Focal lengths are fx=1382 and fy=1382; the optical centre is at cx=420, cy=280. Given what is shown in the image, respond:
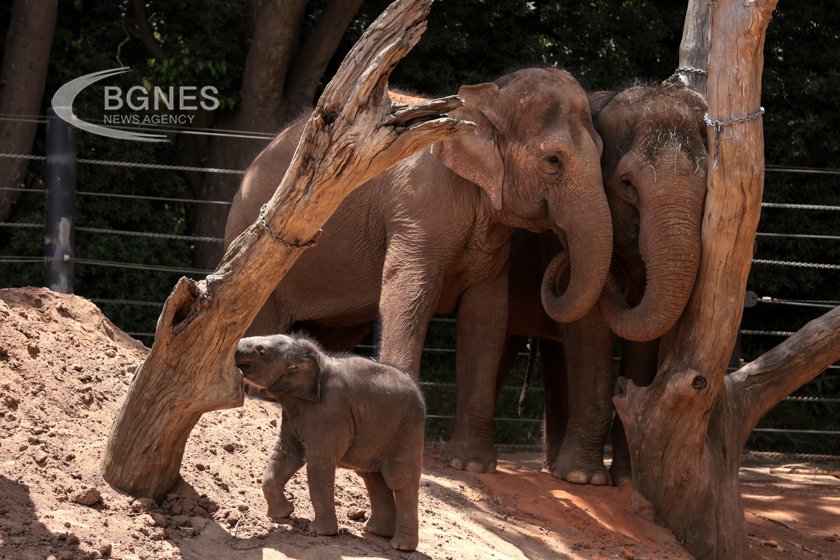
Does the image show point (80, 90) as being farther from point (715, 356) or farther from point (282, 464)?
point (282, 464)

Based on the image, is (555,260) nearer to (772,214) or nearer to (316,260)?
(316,260)

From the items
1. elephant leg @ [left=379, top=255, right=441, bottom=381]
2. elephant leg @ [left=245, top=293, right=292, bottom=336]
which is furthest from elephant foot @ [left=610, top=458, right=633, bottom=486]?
elephant leg @ [left=245, top=293, right=292, bottom=336]

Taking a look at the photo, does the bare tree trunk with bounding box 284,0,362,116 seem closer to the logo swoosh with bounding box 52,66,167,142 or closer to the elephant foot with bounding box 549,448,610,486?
the logo swoosh with bounding box 52,66,167,142

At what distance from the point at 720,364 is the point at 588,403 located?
40.2 inches

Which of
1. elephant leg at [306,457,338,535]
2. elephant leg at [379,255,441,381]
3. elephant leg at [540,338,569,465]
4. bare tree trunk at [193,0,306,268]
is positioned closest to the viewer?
elephant leg at [306,457,338,535]

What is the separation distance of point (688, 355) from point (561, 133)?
1.41m

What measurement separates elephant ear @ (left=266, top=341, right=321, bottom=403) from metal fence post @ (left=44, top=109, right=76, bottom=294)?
377cm

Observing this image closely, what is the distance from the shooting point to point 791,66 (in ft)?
40.1

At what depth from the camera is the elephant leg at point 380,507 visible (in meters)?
5.71

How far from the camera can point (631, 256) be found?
792cm

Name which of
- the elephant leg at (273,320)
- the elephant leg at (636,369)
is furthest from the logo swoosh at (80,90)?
the elephant leg at (636,369)

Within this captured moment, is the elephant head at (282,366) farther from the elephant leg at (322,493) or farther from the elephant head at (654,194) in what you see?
the elephant head at (654,194)

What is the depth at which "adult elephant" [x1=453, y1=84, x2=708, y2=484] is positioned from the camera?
730cm

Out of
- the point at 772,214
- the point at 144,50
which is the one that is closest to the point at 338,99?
the point at 144,50
